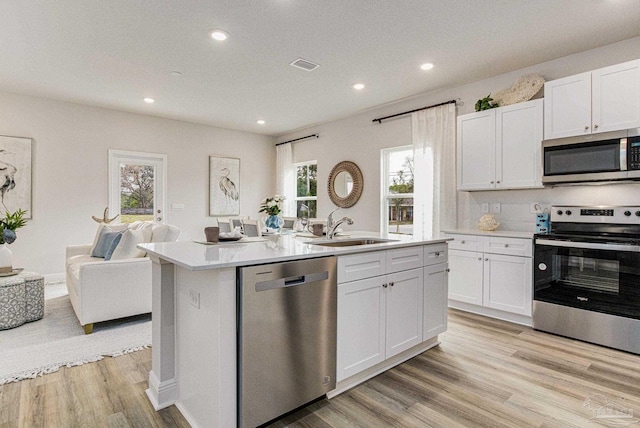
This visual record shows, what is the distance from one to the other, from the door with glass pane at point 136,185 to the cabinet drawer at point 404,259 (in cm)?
497

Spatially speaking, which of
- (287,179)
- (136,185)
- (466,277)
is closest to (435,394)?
(466,277)

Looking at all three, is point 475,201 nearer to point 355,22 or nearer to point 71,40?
point 355,22

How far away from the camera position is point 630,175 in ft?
9.07

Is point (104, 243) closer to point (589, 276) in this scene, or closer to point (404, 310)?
point (404, 310)

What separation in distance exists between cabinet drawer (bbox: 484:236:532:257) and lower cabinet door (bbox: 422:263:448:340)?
970 mm

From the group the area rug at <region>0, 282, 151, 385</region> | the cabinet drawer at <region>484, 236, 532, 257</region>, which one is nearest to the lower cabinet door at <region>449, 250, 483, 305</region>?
the cabinet drawer at <region>484, 236, 532, 257</region>

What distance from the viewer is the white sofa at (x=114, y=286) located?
9.79 ft

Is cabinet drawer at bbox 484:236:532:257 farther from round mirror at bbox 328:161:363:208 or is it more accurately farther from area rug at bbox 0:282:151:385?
area rug at bbox 0:282:151:385

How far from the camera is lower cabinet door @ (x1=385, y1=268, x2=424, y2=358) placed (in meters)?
2.33

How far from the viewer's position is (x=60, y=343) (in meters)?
2.82

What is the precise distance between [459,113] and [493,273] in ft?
6.78

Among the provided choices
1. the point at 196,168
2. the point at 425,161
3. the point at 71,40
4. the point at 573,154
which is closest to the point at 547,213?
the point at 573,154

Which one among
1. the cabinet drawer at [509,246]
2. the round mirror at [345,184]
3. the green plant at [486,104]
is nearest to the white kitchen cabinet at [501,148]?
the green plant at [486,104]

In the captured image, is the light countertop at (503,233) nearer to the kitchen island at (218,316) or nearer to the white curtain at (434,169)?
the white curtain at (434,169)
